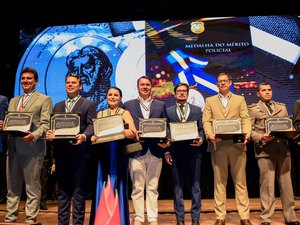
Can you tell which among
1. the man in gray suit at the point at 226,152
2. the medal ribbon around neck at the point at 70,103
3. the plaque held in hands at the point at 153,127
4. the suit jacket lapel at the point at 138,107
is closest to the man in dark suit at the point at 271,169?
the man in gray suit at the point at 226,152

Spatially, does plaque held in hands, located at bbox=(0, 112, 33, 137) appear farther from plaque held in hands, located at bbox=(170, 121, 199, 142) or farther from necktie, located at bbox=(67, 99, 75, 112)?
plaque held in hands, located at bbox=(170, 121, 199, 142)

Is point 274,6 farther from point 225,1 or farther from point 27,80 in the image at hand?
point 27,80

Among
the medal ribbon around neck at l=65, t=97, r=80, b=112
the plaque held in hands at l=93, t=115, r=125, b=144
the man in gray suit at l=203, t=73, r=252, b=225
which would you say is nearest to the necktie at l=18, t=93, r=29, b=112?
the medal ribbon around neck at l=65, t=97, r=80, b=112

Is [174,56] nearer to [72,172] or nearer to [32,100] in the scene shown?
[32,100]

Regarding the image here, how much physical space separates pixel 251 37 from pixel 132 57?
2.10 meters

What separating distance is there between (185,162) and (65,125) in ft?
4.76

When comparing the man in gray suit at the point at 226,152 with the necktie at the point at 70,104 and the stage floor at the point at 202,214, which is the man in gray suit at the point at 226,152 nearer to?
the stage floor at the point at 202,214

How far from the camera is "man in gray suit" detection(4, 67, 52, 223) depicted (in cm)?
360

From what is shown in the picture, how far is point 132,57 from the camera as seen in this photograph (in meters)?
6.10

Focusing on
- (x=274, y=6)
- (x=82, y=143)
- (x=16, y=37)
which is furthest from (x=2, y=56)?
(x=274, y=6)

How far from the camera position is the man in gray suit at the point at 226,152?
3.85 metres

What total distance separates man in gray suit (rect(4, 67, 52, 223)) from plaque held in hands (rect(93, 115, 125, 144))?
84 centimetres

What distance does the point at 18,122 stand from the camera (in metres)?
3.49

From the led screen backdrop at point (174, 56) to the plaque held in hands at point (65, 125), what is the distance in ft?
8.65
